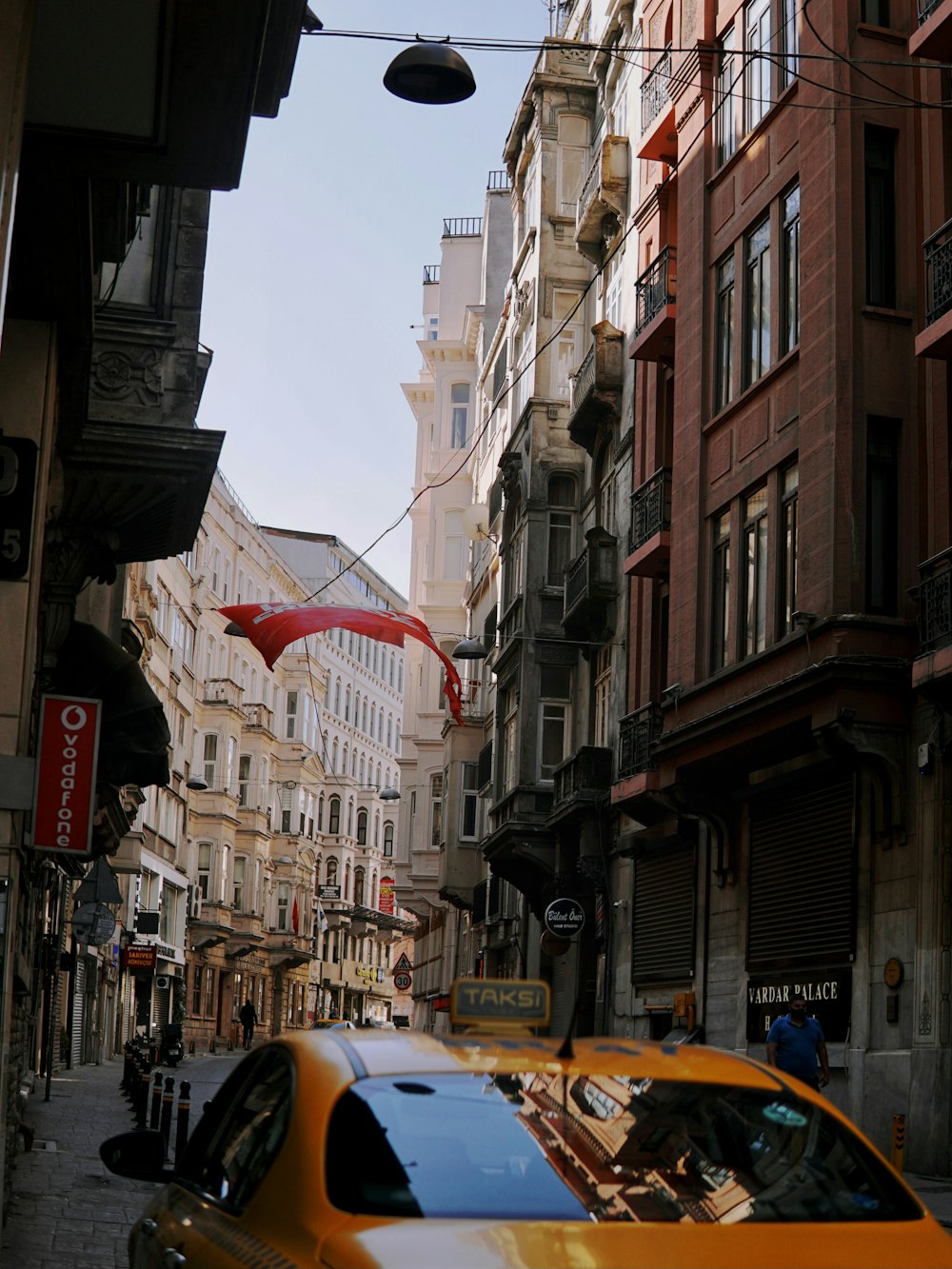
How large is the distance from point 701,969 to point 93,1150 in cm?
898

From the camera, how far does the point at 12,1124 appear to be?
14.0m

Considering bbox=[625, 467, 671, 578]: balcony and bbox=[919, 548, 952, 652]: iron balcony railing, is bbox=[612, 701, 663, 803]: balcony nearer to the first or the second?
bbox=[625, 467, 671, 578]: balcony

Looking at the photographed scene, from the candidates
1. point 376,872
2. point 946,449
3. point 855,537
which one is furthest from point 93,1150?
point 376,872

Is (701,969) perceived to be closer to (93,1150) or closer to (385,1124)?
(93,1150)

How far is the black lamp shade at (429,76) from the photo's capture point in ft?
52.5

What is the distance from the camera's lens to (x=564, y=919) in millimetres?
27547

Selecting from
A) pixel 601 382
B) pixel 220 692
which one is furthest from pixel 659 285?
pixel 220 692

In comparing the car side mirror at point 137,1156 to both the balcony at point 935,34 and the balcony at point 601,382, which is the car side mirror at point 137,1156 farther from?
the balcony at point 601,382

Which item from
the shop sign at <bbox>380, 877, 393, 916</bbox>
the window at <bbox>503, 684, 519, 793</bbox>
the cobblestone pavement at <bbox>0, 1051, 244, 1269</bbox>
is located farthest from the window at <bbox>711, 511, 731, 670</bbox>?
the shop sign at <bbox>380, 877, 393, 916</bbox>

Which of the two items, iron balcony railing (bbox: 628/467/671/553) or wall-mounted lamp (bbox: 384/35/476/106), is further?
iron balcony railing (bbox: 628/467/671/553)

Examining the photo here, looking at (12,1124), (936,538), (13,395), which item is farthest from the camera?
(936,538)

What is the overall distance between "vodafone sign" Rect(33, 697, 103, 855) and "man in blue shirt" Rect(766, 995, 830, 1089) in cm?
660

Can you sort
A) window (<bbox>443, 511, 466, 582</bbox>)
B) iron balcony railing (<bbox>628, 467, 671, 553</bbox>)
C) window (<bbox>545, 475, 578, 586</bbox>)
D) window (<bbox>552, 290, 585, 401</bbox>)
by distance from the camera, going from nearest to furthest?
1. iron balcony railing (<bbox>628, 467, 671, 553</bbox>)
2. window (<bbox>545, 475, 578, 586</bbox>)
3. window (<bbox>552, 290, 585, 401</bbox>)
4. window (<bbox>443, 511, 466, 582</bbox>)

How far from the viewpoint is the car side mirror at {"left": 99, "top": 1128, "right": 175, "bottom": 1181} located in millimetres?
5395
